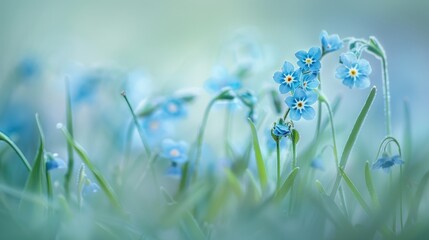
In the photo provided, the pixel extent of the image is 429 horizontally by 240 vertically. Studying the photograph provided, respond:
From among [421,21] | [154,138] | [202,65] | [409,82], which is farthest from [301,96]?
[421,21]

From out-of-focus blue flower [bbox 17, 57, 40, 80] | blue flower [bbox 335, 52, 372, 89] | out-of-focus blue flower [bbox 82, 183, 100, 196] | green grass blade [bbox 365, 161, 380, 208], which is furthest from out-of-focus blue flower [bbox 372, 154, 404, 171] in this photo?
out-of-focus blue flower [bbox 17, 57, 40, 80]

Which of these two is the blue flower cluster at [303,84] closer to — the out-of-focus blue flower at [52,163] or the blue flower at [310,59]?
the blue flower at [310,59]

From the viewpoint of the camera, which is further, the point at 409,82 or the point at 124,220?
the point at 409,82

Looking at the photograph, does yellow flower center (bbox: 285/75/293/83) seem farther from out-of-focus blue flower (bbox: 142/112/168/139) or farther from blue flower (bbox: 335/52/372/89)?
out-of-focus blue flower (bbox: 142/112/168/139)

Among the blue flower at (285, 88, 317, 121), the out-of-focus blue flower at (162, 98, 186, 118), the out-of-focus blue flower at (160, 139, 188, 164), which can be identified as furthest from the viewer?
the out-of-focus blue flower at (162, 98, 186, 118)

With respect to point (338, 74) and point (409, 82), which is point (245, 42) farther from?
point (409, 82)

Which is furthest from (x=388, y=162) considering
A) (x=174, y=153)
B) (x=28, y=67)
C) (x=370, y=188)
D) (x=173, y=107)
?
(x=28, y=67)

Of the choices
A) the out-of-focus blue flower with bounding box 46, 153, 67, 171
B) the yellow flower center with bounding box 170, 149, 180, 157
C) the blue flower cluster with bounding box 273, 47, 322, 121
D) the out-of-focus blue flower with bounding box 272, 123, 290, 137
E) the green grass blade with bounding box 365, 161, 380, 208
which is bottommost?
the green grass blade with bounding box 365, 161, 380, 208
